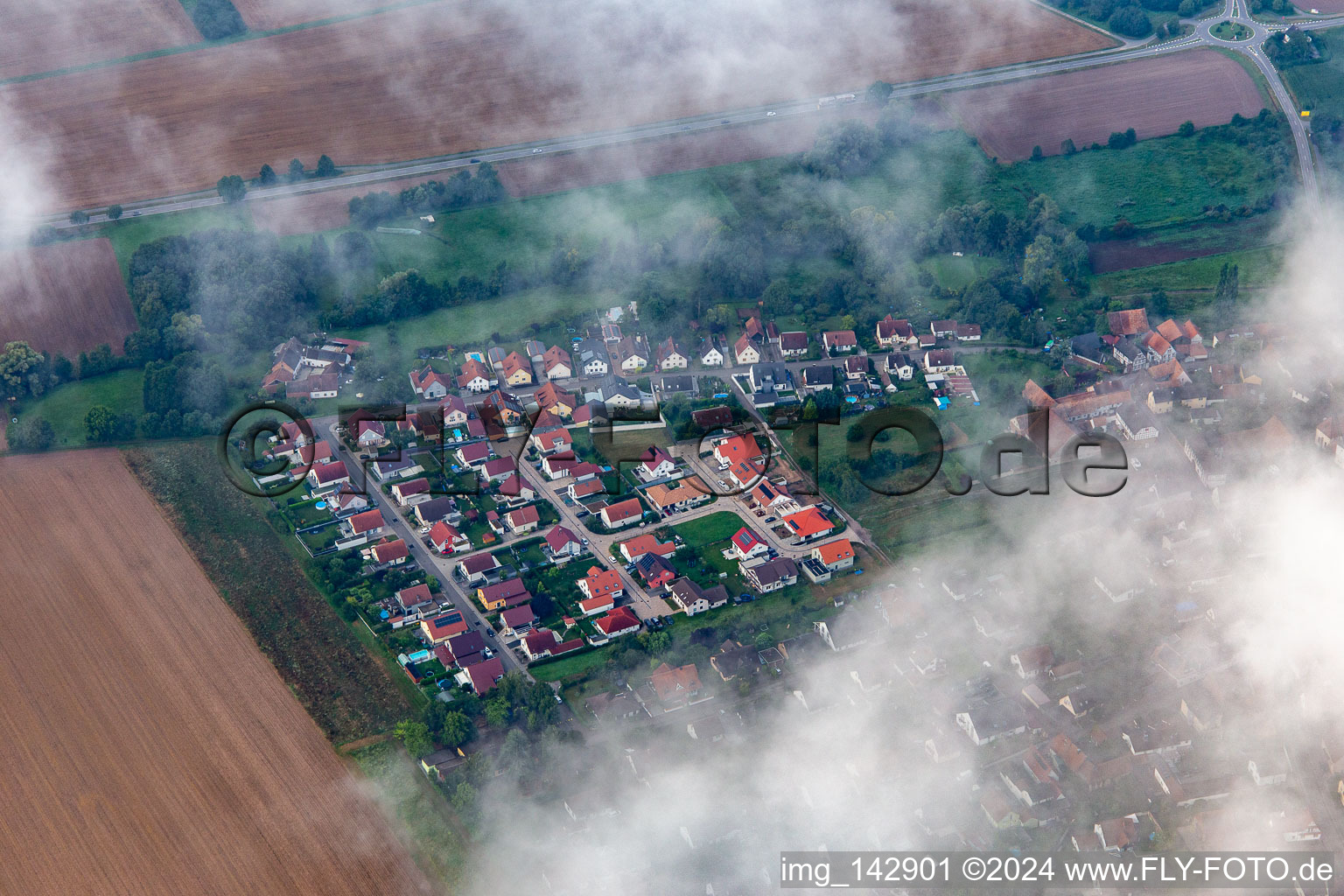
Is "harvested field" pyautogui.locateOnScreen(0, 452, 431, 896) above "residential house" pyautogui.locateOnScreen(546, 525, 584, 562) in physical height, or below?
below

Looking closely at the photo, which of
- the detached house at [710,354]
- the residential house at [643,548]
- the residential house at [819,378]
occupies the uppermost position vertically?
the residential house at [819,378]

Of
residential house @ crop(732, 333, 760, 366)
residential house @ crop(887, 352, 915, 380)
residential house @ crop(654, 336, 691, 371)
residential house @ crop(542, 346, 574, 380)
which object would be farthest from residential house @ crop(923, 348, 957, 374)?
residential house @ crop(542, 346, 574, 380)

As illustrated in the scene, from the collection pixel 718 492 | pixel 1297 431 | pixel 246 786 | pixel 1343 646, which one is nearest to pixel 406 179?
pixel 718 492

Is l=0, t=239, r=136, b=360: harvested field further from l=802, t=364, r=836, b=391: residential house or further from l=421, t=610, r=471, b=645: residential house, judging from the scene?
l=802, t=364, r=836, b=391: residential house

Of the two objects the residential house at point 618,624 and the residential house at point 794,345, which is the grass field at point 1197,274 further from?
the residential house at point 618,624

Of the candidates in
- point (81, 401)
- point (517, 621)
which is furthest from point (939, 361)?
point (81, 401)

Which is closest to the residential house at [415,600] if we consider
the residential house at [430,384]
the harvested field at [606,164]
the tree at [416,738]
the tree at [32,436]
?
the tree at [416,738]
